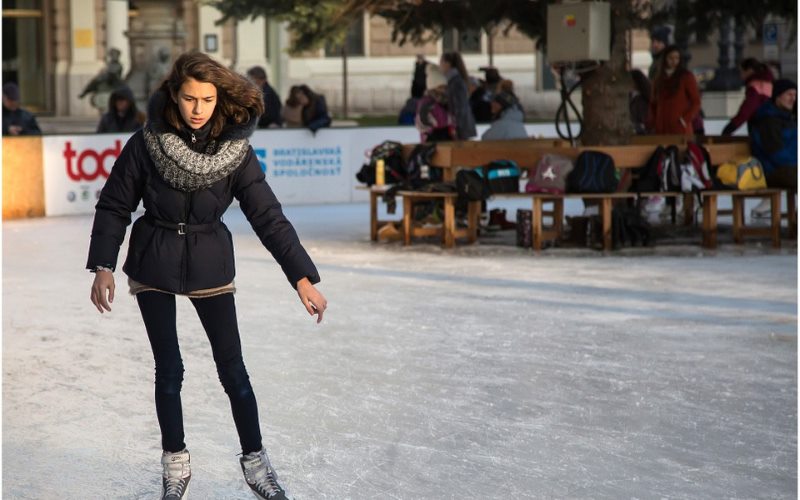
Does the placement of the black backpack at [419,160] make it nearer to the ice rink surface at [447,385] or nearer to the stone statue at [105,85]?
the ice rink surface at [447,385]

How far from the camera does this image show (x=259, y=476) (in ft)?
16.7

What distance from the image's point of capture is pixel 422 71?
22500 millimetres

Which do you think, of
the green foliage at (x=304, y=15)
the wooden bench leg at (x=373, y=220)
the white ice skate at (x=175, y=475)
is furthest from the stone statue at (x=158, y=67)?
the white ice skate at (x=175, y=475)

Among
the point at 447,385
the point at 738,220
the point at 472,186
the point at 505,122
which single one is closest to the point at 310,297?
the point at 447,385

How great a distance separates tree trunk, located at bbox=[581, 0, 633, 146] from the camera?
14.4 m

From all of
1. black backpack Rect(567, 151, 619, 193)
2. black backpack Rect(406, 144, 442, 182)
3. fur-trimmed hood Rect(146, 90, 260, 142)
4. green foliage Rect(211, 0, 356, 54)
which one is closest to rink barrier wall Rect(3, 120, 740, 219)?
green foliage Rect(211, 0, 356, 54)

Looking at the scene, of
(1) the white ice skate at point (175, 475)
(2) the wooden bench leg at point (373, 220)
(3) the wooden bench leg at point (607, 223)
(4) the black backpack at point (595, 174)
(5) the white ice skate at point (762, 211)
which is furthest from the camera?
(5) the white ice skate at point (762, 211)

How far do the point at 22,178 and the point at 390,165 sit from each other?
173 inches

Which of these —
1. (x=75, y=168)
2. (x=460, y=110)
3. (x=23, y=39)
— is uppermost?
(x=23, y=39)

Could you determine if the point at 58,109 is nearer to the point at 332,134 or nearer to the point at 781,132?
the point at 332,134

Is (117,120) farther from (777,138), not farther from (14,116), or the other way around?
(777,138)

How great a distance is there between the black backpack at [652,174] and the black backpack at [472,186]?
124 centimetres

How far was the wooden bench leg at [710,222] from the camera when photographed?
43.6 feet

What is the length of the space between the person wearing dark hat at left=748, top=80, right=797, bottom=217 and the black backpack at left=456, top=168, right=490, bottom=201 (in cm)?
240
